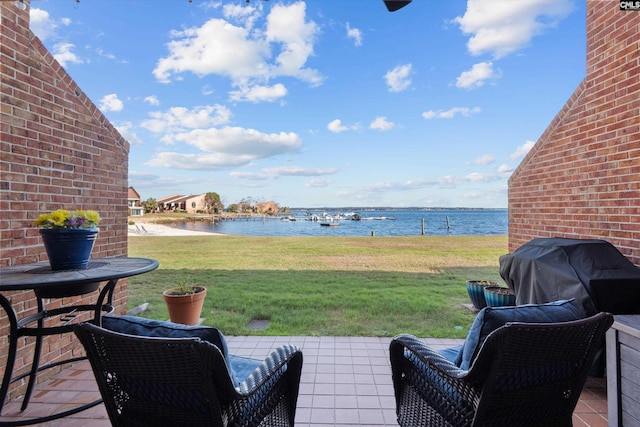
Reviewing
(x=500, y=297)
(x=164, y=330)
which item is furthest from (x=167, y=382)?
(x=500, y=297)

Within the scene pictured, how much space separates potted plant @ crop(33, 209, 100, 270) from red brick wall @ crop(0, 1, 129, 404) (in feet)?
2.20

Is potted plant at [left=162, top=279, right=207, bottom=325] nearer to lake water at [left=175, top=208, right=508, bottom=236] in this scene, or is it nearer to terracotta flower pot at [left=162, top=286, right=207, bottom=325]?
terracotta flower pot at [left=162, top=286, right=207, bottom=325]

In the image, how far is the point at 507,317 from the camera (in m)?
1.21

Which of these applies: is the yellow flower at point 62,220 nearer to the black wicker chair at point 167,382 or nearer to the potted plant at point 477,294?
the black wicker chair at point 167,382

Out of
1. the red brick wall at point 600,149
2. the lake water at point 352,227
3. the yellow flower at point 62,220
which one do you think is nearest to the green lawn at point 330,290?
the red brick wall at point 600,149

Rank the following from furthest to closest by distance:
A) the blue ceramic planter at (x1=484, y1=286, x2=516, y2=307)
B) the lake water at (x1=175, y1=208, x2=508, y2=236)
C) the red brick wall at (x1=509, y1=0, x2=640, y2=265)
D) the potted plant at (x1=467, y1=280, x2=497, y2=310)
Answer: the lake water at (x1=175, y1=208, x2=508, y2=236)
the potted plant at (x1=467, y1=280, x2=497, y2=310)
the blue ceramic planter at (x1=484, y1=286, x2=516, y2=307)
the red brick wall at (x1=509, y1=0, x2=640, y2=265)

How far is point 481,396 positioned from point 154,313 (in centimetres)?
401

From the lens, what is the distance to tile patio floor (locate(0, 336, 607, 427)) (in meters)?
2.00

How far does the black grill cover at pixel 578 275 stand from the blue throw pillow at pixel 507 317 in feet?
3.99

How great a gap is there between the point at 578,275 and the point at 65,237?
11.2 ft

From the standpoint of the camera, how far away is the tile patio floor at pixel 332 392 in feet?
6.55

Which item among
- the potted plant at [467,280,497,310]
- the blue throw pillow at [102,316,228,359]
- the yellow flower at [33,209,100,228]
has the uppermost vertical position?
the yellow flower at [33,209,100,228]

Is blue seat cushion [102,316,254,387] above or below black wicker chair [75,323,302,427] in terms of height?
above

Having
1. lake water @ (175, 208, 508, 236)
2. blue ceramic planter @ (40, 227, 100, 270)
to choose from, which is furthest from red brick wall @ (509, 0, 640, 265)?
lake water @ (175, 208, 508, 236)
